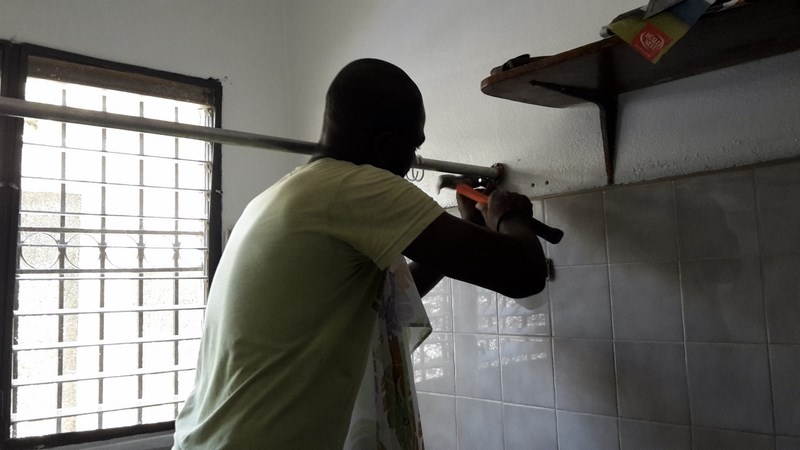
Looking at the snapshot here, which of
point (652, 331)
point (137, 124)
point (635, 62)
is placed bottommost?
point (652, 331)

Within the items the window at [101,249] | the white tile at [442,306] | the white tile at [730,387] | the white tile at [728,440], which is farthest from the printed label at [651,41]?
the window at [101,249]

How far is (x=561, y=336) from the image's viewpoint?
123cm

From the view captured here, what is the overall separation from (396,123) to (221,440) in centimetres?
48

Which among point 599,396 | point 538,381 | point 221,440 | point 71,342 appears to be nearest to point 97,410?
point 71,342

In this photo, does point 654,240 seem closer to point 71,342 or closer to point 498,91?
point 498,91

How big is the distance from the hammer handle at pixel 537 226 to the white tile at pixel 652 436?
0.36 m

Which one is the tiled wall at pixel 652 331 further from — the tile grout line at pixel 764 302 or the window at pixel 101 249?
the window at pixel 101 249

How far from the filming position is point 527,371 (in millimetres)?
1276

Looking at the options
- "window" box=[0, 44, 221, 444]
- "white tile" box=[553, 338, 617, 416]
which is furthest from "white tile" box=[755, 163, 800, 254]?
"window" box=[0, 44, 221, 444]

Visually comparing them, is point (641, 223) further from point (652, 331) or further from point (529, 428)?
point (529, 428)

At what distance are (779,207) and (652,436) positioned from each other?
0.44m

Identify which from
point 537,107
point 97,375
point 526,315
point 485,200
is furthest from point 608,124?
point 97,375

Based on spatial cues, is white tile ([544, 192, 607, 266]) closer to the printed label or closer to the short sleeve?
the printed label

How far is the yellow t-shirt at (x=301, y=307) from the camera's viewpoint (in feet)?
2.59
